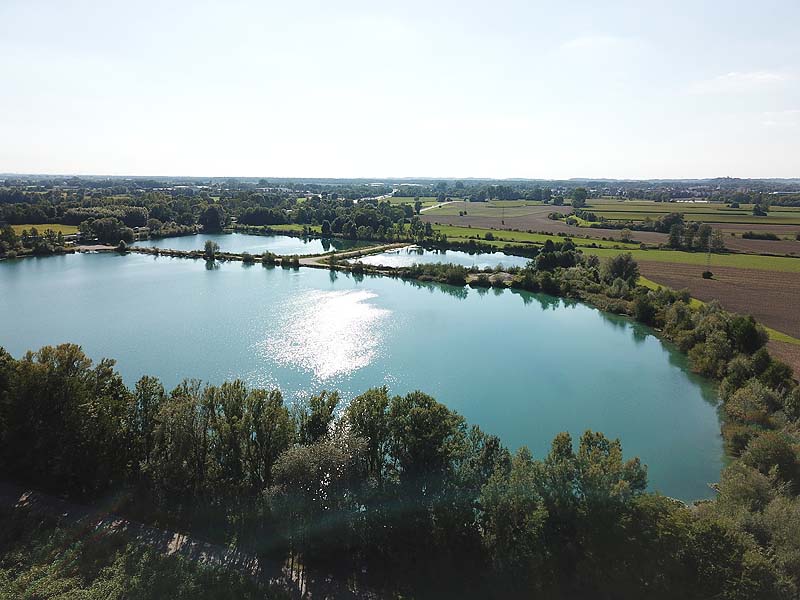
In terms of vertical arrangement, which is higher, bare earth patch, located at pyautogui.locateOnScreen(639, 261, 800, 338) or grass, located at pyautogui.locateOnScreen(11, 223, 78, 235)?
grass, located at pyautogui.locateOnScreen(11, 223, 78, 235)

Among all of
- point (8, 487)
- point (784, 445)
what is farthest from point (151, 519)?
point (784, 445)

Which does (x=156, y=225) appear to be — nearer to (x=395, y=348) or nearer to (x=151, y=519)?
(x=395, y=348)

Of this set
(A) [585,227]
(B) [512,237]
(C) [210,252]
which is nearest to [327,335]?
(C) [210,252]

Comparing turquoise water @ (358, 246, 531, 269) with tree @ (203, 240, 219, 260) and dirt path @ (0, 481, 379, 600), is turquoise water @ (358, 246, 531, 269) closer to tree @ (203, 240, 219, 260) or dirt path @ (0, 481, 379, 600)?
tree @ (203, 240, 219, 260)

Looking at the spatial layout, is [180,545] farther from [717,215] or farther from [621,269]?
[717,215]

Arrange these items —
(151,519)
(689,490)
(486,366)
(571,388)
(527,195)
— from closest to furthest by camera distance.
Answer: (151,519), (689,490), (571,388), (486,366), (527,195)

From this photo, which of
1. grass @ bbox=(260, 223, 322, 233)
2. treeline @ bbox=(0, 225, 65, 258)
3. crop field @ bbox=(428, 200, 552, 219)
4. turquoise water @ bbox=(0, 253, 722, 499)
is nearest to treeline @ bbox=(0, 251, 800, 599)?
turquoise water @ bbox=(0, 253, 722, 499)

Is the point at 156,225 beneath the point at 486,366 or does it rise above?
above
